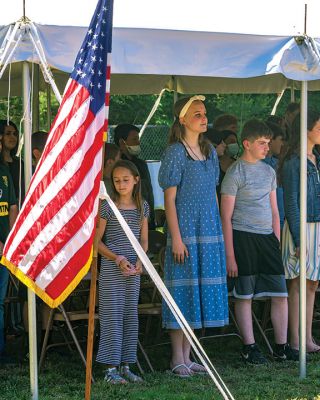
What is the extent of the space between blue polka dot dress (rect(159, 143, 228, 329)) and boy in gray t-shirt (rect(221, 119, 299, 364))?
0.32 metres

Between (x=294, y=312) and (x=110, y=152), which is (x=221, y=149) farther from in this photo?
(x=294, y=312)

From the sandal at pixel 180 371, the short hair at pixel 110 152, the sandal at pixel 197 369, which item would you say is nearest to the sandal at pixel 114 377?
the sandal at pixel 180 371

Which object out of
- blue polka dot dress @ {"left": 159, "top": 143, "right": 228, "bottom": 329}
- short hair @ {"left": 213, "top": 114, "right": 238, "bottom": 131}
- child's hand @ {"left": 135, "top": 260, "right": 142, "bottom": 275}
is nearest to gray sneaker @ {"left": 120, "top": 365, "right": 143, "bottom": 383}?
blue polka dot dress @ {"left": 159, "top": 143, "right": 228, "bottom": 329}

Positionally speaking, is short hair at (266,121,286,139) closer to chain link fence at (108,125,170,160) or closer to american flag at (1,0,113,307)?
american flag at (1,0,113,307)

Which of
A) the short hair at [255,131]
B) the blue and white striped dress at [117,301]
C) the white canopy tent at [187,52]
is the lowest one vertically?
the blue and white striped dress at [117,301]

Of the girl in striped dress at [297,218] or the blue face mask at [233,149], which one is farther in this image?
the blue face mask at [233,149]

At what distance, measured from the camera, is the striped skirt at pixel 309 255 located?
755cm

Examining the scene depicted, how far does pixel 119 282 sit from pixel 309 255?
1.70 metres

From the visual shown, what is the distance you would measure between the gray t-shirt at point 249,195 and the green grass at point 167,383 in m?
1.08

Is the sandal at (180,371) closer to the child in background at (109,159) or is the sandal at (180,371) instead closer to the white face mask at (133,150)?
the child in background at (109,159)

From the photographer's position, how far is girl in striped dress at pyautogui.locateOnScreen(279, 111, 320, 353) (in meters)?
7.46

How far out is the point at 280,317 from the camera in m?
7.44

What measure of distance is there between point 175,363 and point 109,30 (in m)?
2.81

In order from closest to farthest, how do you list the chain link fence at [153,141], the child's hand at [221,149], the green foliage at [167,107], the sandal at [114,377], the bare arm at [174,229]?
the sandal at [114,377] → the bare arm at [174,229] → the child's hand at [221,149] → the chain link fence at [153,141] → the green foliage at [167,107]
